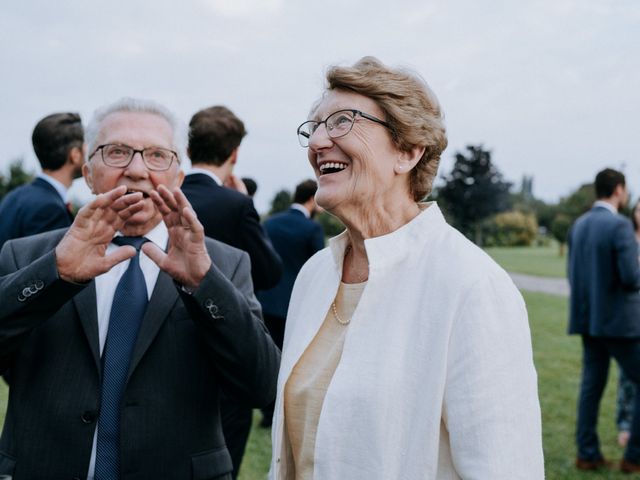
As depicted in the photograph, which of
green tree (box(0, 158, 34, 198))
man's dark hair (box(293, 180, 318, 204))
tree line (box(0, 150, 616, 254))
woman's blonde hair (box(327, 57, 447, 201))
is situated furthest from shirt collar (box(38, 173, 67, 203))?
tree line (box(0, 150, 616, 254))

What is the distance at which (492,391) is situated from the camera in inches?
66.4

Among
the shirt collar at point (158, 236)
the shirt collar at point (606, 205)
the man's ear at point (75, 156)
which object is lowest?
the shirt collar at point (158, 236)

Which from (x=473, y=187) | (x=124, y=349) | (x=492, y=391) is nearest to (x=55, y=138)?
(x=124, y=349)

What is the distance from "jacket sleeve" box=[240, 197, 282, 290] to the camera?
3.76 metres

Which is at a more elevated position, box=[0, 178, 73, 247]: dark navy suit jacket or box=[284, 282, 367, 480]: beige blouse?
box=[0, 178, 73, 247]: dark navy suit jacket

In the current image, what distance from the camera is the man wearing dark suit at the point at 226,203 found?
12.1 feet

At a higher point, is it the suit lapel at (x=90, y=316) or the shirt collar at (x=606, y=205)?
the shirt collar at (x=606, y=205)

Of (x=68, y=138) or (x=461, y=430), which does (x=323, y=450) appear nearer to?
(x=461, y=430)

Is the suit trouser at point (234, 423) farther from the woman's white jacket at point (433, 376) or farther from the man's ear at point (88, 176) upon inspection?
the woman's white jacket at point (433, 376)

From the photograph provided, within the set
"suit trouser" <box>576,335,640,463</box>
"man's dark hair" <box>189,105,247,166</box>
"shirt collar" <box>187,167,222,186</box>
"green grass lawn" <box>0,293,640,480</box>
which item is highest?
"man's dark hair" <box>189,105,247,166</box>

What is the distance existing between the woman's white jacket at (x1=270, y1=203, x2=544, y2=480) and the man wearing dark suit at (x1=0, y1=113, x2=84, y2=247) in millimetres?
2737

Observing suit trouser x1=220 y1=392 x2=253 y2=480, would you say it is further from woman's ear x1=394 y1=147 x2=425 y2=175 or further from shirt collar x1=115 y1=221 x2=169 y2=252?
woman's ear x1=394 y1=147 x2=425 y2=175

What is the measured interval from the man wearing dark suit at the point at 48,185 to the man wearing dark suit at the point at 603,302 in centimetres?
437

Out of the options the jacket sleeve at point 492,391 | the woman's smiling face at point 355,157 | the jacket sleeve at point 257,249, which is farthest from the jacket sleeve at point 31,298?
the jacket sleeve at point 257,249
